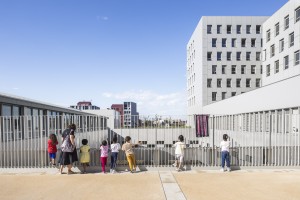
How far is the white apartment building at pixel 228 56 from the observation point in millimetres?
50312

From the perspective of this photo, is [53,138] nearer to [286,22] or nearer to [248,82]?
[286,22]

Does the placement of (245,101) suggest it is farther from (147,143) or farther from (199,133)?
(147,143)

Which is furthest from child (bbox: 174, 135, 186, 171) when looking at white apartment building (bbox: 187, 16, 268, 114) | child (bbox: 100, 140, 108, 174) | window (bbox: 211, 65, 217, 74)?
window (bbox: 211, 65, 217, 74)

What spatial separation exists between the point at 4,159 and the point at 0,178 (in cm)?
183

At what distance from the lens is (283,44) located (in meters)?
33.3

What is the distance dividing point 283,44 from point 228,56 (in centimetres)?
1831

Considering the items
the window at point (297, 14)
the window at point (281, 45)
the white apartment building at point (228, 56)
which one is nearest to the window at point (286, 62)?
the window at point (281, 45)

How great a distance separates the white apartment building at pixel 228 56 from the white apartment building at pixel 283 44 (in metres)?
12.9

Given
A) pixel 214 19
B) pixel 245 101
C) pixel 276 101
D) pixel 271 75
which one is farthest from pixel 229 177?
pixel 214 19

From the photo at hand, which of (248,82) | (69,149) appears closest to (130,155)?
(69,149)

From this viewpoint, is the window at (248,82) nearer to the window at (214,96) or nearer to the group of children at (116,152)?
the window at (214,96)

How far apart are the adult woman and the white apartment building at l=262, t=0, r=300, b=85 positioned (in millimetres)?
26872

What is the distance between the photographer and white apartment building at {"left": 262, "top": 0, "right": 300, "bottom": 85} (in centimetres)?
2991

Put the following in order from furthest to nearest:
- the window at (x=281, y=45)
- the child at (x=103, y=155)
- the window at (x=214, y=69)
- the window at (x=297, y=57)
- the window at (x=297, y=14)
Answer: the window at (x=214, y=69)
the window at (x=281, y=45)
the window at (x=297, y=57)
the window at (x=297, y=14)
the child at (x=103, y=155)
